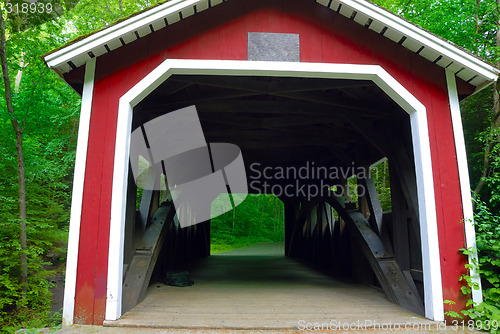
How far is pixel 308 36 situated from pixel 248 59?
0.75 metres

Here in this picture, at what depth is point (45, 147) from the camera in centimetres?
786

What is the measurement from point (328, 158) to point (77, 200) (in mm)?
5638

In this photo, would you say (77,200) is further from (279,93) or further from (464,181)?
(464,181)

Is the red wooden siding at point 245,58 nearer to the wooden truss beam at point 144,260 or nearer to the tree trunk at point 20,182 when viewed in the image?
the wooden truss beam at point 144,260

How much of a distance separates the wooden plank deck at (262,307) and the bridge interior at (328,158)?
83 mm

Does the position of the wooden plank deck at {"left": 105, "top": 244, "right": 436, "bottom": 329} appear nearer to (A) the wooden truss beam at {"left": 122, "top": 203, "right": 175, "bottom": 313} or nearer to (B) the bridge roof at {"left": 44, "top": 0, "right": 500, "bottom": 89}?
(A) the wooden truss beam at {"left": 122, "top": 203, "right": 175, "bottom": 313}

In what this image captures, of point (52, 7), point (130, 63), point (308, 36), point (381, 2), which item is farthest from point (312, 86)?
point (381, 2)

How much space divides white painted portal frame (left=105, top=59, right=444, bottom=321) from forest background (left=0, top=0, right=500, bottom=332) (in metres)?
0.38

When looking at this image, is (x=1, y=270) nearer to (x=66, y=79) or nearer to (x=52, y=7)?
Result: (x=66, y=79)

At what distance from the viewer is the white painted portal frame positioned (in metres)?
3.51

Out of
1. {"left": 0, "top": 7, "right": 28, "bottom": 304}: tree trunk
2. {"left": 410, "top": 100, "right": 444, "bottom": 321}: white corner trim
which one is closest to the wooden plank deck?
{"left": 410, "top": 100, "right": 444, "bottom": 321}: white corner trim

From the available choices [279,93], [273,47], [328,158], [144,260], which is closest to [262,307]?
[144,260]

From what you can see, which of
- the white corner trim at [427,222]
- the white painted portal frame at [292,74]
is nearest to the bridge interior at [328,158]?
the white corner trim at [427,222]

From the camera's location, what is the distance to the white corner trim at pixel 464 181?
3566 millimetres
